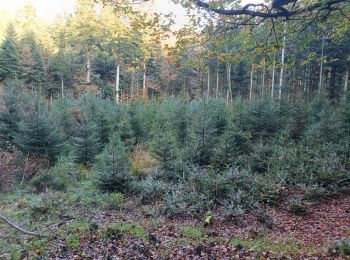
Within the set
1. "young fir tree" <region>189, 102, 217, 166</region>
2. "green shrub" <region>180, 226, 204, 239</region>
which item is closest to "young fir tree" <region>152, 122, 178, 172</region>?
"young fir tree" <region>189, 102, 217, 166</region>

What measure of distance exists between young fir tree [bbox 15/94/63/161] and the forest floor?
3.76 m

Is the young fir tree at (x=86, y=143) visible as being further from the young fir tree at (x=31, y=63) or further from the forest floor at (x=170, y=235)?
the young fir tree at (x=31, y=63)

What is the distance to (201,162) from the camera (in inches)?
411

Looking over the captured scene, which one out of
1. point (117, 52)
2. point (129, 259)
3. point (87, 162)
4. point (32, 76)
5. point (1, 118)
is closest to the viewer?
point (129, 259)

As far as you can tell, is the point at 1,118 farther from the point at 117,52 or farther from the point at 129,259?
the point at 117,52

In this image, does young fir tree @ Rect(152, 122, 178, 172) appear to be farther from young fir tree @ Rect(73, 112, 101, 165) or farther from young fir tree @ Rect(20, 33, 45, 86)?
young fir tree @ Rect(20, 33, 45, 86)

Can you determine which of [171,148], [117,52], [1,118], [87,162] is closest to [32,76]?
[117,52]

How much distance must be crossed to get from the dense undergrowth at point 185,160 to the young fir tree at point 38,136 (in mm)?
39

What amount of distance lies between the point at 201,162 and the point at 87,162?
499 cm

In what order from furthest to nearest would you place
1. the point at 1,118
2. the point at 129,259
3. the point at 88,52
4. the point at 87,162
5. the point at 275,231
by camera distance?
the point at 88,52
the point at 1,118
the point at 87,162
the point at 275,231
the point at 129,259

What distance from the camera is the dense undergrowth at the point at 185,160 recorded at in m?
7.59

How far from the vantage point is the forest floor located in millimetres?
4414

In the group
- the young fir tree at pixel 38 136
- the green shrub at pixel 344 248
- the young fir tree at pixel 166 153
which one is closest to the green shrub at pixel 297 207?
the green shrub at pixel 344 248

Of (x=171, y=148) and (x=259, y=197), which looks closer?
(x=259, y=197)
